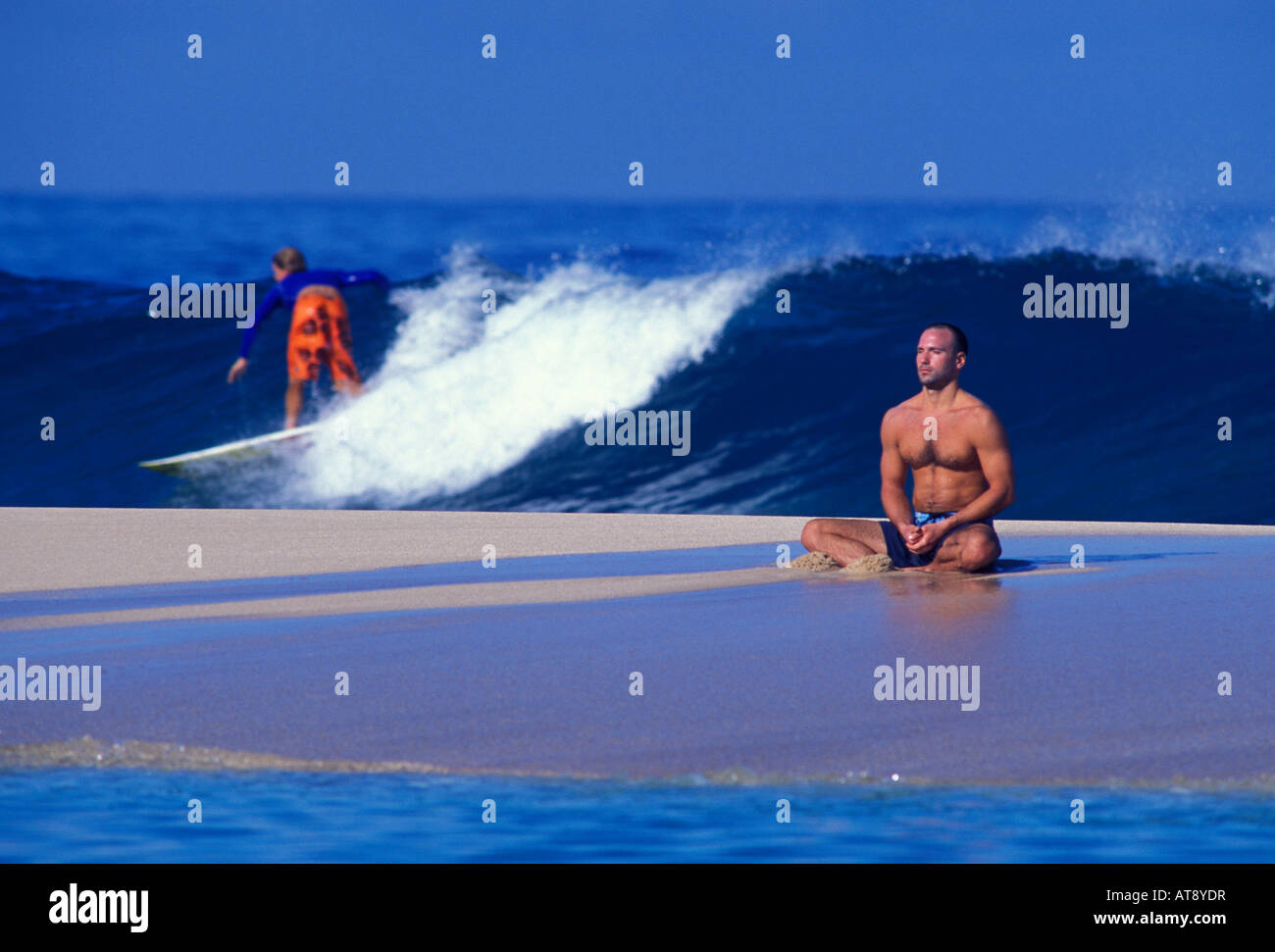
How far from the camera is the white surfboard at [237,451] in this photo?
16625 millimetres

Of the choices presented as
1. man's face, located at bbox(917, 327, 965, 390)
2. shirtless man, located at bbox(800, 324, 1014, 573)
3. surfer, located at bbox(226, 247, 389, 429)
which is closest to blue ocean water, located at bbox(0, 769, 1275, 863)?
shirtless man, located at bbox(800, 324, 1014, 573)

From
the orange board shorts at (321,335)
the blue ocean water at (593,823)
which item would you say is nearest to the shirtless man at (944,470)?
the blue ocean water at (593,823)

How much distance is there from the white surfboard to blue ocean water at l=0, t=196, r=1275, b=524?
17cm

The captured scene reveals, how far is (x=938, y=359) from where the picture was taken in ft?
26.2

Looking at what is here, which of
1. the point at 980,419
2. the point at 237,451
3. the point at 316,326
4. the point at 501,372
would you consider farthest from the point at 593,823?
the point at 316,326

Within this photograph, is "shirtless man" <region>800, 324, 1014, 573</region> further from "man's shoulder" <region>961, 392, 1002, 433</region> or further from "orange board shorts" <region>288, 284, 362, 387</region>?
"orange board shorts" <region>288, 284, 362, 387</region>

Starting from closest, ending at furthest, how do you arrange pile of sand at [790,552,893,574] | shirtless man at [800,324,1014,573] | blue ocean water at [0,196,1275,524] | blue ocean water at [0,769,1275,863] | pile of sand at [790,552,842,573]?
blue ocean water at [0,769,1275,863] < shirtless man at [800,324,1014,573] < pile of sand at [790,552,893,574] < pile of sand at [790,552,842,573] < blue ocean water at [0,196,1275,524]

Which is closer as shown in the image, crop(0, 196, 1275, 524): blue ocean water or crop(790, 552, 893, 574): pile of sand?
crop(790, 552, 893, 574): pile of sand

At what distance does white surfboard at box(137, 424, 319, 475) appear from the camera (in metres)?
16.6

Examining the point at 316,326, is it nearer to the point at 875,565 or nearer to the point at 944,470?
the point at 875,565

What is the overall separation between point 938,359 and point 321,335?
451 inches

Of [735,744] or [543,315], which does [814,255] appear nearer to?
[543,315]

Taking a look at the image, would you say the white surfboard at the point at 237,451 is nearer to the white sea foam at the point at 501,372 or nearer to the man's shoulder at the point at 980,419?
the white sea foam at the point at 501,372

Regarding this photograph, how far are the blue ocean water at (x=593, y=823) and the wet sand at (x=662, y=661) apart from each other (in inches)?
7.1
